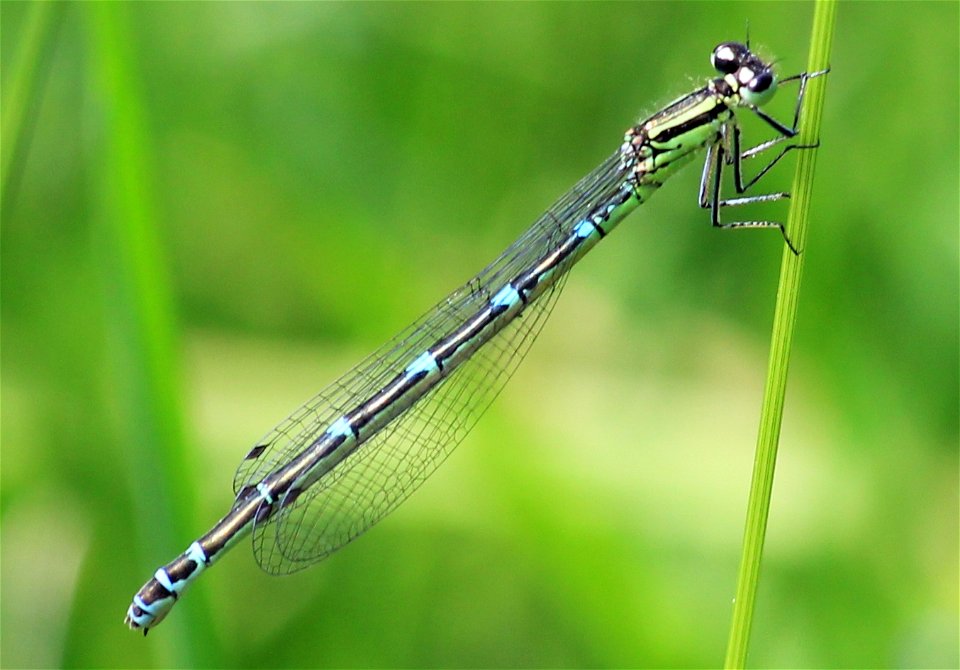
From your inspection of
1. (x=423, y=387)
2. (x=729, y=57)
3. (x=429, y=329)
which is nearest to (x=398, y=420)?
(x=423, y=387)

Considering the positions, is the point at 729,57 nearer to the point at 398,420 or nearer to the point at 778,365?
the point at 778,365

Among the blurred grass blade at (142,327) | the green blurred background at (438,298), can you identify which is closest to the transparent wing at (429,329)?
the green blurred background at (438,298)

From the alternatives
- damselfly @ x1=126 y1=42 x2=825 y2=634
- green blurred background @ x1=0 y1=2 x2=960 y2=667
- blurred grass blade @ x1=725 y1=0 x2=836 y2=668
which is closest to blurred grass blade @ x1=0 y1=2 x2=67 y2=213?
green blurred background @ x1=0 y1=2 x2=960 y2=667

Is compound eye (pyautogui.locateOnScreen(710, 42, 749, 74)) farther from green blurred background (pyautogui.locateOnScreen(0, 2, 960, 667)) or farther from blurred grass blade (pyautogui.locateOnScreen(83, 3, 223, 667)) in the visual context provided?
blurred grass blade (pyautogui.locateOnScreen(83, 3, 223, 667))

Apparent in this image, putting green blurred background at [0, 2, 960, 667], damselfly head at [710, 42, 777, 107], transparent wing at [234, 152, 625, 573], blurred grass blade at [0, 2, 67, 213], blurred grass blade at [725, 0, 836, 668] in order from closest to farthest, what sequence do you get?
blurred grass blade at [725, 0, 836, 668], blurred grass blade at [0, 2, 67, 213], damselfly head at [710, 42, 777, 107], green blurred background at [0, 2, 960, 667], transparent wing at [234, 152, 625, 573]

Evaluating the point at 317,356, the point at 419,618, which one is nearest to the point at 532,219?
the point at 317,356

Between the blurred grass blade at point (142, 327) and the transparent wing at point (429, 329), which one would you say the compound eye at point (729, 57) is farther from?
the blurred grass blade at point (142, 327)

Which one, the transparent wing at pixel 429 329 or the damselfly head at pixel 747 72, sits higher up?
the transparent wing at pixel 429 329
